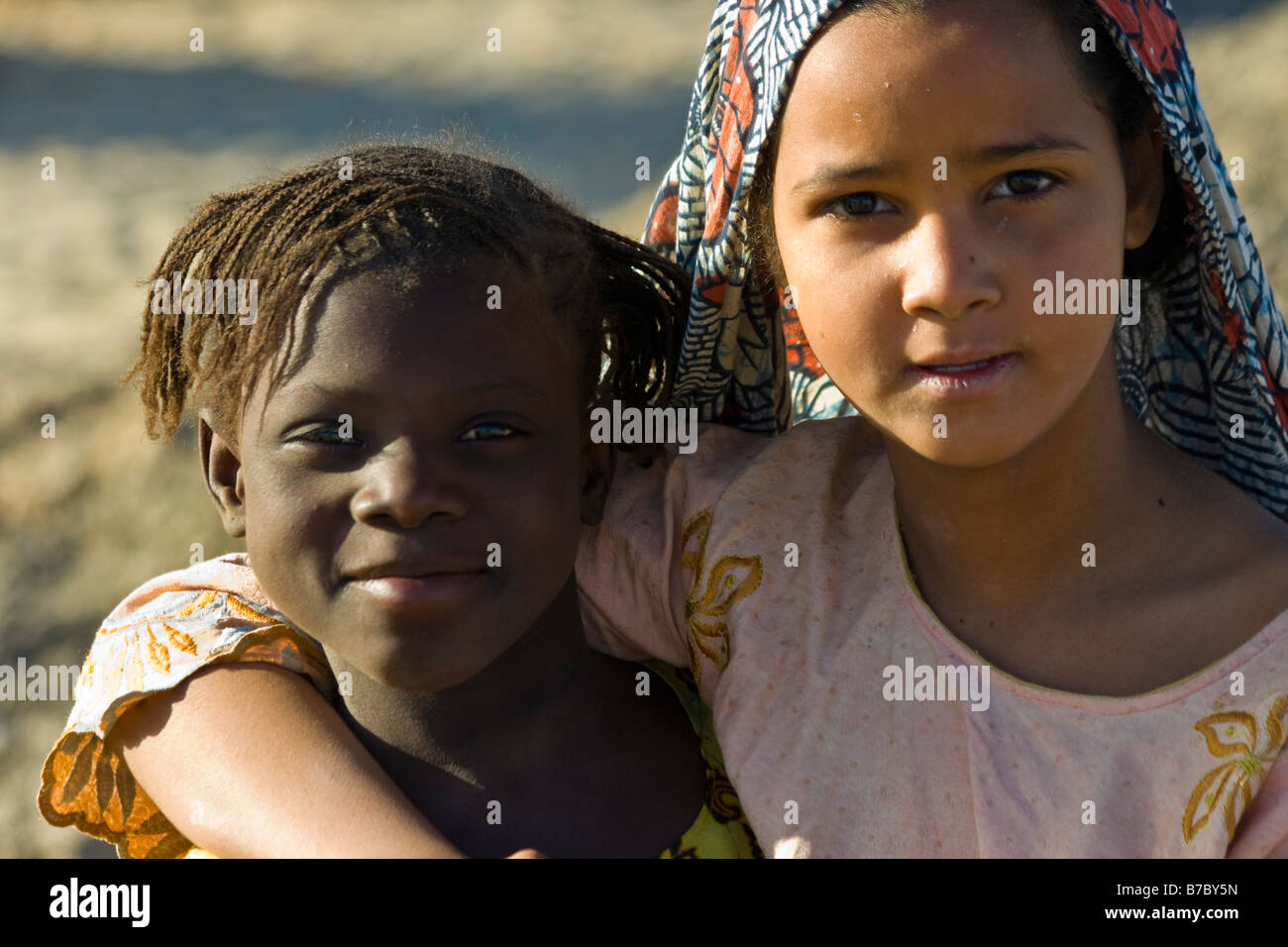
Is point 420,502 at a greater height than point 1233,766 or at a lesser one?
greater

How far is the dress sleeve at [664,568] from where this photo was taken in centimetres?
200

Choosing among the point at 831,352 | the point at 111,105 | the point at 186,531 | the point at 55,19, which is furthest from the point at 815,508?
the point at 55,19

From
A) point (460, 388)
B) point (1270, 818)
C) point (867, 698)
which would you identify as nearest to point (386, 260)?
point (460, 388)

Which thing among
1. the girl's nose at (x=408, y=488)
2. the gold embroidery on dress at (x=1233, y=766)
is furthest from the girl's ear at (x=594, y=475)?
the gold embroidery on dress at (x=1233, y=766)

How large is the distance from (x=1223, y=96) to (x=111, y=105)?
4.63m

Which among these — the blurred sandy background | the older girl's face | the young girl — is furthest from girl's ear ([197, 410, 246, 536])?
the blurred sandy background

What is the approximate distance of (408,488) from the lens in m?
1.72

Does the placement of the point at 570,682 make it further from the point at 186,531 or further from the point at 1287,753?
the point at 186,531

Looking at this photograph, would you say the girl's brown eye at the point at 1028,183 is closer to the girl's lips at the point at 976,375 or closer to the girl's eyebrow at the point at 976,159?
the girl's eyebrow at the point at 976,159

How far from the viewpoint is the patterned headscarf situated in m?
1.78

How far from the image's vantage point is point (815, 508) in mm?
2057

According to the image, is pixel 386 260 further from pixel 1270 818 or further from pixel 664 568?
pixel 1270 818

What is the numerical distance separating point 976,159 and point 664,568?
664 millimetres

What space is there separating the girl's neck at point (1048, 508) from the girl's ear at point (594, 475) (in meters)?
0.38
